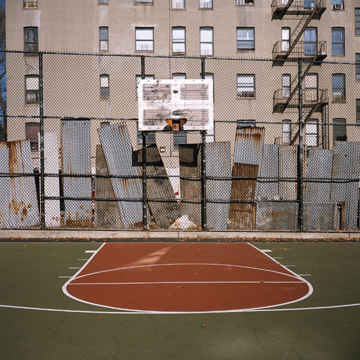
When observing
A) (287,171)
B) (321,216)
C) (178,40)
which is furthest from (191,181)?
(178,40)

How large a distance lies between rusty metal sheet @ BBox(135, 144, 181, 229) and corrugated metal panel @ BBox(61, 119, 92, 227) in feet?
5.10

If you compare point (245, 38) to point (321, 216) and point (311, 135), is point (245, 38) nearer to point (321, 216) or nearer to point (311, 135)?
point (311, 135)

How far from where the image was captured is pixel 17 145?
40.2 feet

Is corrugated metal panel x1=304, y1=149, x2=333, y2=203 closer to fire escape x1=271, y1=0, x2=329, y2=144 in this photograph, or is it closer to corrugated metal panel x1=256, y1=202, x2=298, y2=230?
corrugated metal panel x1=256, y1=202, x2=298, y2=230

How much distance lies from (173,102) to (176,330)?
26.2 ft

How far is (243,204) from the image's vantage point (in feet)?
40.3

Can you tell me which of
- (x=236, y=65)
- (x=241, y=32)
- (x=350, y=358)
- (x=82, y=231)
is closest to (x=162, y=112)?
(x=82, y=231)

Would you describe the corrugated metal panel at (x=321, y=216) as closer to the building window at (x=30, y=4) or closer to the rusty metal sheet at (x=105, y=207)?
the rusty metal sheet at (x=105, y=207)

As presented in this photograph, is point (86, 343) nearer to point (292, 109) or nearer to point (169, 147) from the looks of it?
point (169, 147)

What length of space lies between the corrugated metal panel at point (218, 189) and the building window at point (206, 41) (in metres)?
18.9

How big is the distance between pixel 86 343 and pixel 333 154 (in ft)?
34.2

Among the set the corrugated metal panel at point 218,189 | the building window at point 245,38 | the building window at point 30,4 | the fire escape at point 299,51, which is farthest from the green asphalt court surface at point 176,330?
the building window at point 30,4

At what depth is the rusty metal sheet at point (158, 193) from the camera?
485 inches

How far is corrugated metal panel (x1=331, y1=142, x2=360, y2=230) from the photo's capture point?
499 inches
